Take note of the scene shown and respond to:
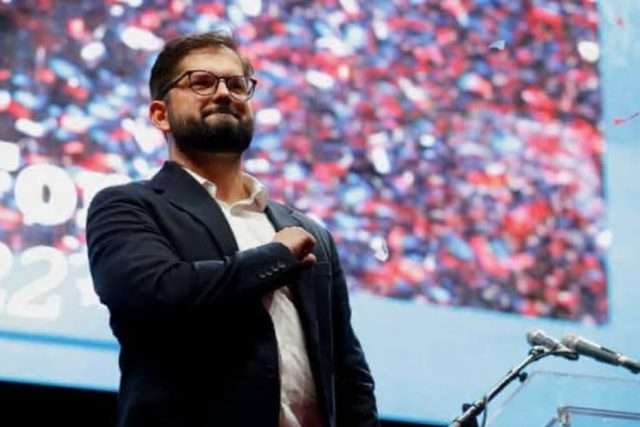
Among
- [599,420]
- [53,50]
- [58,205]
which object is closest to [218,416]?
[599,420]

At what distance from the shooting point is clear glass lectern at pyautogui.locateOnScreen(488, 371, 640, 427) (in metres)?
1.55

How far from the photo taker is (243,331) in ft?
5.15

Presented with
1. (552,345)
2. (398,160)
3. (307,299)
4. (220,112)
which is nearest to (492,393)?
(552,345)

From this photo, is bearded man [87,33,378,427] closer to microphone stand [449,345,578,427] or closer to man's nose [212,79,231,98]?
man's nose [212,79,231,98]

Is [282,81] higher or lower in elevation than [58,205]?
higher

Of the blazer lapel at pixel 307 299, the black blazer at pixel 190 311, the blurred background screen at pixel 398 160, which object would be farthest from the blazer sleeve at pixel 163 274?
the blurred background screen at pixel 398 160

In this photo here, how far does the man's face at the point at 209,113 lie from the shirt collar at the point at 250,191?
50mm

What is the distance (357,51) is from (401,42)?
0.13 m

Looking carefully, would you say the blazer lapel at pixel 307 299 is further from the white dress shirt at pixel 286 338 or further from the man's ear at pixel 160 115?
the man's ear at pixel 160 115

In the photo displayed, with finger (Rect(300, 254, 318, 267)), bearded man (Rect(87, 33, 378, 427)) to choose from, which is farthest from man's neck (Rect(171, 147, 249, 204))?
finger (Rect(300, 254, 318, 267))

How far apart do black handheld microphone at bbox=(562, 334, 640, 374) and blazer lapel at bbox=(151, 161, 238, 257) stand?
574 mm

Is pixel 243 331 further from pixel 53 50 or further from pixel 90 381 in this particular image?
pixel 53 50

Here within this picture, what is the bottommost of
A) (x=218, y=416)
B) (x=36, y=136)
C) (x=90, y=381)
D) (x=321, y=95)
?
(x=90, y=381)

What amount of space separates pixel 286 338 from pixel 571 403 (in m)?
0.40
